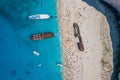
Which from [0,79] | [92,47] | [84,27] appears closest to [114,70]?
[92,47]

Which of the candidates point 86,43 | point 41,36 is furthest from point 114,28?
point 41,36

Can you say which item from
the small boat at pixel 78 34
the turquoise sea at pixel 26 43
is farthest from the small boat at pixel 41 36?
the small boat at pixel 78 34

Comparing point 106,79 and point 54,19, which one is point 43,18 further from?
point 106,79

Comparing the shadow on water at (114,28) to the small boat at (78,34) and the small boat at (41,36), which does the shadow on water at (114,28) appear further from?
the small boat at (41,36)

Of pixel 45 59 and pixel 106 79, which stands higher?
pixel 45 59

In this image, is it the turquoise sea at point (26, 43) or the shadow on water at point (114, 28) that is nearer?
the turquoise sea at point (26, 43)
